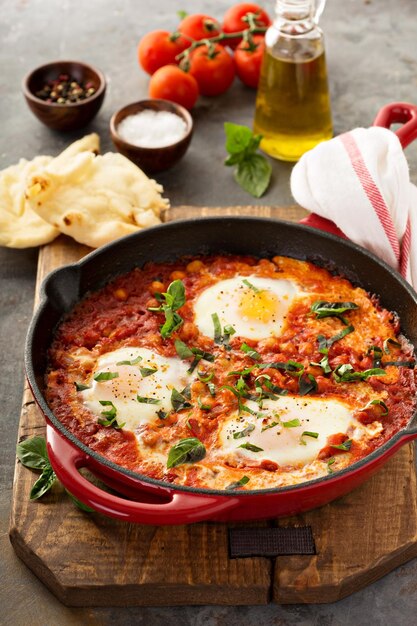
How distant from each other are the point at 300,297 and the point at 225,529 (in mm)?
1267

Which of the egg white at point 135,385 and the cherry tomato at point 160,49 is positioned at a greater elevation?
the cherry tomato at point 160,49

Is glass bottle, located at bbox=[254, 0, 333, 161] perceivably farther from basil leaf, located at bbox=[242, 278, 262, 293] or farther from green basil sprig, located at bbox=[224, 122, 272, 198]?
basil leaf, located at bbox=[242, 278, 262, 293]

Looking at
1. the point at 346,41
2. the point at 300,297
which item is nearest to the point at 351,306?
the point at 300,297

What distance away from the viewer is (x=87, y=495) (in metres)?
3.26

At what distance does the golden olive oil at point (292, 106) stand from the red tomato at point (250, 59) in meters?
0.73

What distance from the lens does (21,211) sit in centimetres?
512

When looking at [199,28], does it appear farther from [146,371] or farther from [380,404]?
[380,404]

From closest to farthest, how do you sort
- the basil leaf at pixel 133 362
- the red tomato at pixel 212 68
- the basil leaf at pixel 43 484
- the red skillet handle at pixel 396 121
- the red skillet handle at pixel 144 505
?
1. the red skillet handle at pixel 144 505
2. the basil leaf at pixel 43 484
3. the basil leaf at pixel 133 362
4. the red skillet handle at pixel 396 121
5. the red tomato at pixel 212 68

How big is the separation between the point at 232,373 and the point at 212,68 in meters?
2.88

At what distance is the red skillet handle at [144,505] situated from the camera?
317 cm

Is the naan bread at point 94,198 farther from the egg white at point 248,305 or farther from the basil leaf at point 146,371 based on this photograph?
the basil leaf at point 146,371

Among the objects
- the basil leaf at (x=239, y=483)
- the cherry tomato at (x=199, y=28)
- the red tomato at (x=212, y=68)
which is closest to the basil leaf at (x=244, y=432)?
the basil leaf at (x=239, y=483)

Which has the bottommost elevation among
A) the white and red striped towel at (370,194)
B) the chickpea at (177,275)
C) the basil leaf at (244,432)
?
the chickpea at (177,275)

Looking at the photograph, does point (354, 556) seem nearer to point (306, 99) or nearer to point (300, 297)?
point (300, 297)
